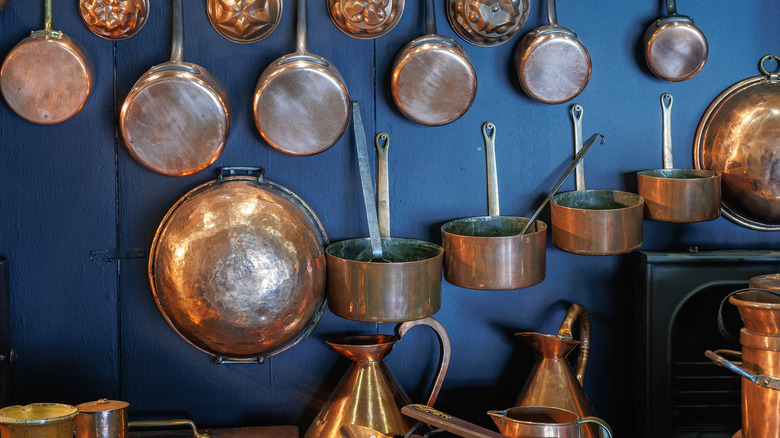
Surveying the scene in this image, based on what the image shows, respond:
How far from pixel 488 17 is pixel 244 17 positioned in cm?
54

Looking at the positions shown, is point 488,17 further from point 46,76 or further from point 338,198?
point 46,76

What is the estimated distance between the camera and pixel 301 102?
1728 millimetres

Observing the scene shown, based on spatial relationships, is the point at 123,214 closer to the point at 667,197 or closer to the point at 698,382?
the point at 667,197

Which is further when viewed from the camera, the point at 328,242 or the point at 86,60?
the point at 328,242

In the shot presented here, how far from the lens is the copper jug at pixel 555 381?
1.70 metres

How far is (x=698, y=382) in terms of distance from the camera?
1.92 m

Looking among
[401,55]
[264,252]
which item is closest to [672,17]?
[401,55]

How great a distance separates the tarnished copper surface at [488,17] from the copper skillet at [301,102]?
310 millimetres

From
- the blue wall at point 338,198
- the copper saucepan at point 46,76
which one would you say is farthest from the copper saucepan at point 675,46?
the copper saucepan at point 46,76

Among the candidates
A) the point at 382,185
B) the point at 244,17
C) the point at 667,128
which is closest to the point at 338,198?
the point at 382,185

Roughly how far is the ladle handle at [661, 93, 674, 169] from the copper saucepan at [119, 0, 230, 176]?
Answer: 1.03m

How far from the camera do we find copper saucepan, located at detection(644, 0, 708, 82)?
1842mm

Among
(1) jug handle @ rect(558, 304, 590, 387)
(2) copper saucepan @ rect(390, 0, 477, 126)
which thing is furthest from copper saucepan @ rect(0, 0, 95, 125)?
(1) jug handle @ rect(558, 304, 590, 387)

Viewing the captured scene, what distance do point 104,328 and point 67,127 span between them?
461 millimetres
